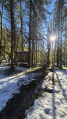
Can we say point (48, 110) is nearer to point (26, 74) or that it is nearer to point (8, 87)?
point (8, 87)

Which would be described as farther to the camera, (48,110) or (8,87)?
(8,87)

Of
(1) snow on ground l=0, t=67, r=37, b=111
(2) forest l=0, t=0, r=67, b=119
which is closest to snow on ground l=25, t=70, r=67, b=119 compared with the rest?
(2) forest l=0, t=0, r=67, b=119

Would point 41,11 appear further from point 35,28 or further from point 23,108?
point 23,108

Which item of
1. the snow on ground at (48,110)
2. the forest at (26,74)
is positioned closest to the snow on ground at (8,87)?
the forest at (26,74)

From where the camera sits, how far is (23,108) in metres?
2.20

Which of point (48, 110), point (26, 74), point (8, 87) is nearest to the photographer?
point (48, 110)


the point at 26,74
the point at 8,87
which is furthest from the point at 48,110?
the point at 26,74

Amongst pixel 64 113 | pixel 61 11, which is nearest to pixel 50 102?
pixel 64 113

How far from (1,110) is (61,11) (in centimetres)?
1337

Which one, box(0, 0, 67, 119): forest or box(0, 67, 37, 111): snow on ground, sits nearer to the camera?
box(0, 0, 67, 119): forest

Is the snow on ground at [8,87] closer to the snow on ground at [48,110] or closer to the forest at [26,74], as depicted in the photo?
the forest at [26,74]

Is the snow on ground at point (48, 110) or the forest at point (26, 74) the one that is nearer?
the snow on ground at point (48, 110)

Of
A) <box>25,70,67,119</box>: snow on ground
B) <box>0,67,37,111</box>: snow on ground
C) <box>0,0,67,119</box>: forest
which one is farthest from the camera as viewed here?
<box>0,67,37,111</box>: snow on ground

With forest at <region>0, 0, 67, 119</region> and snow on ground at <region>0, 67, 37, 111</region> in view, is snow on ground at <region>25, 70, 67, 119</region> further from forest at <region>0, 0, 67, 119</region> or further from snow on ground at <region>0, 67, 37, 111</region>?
snow on ground at <region>0, 67, 37, 111</region>
